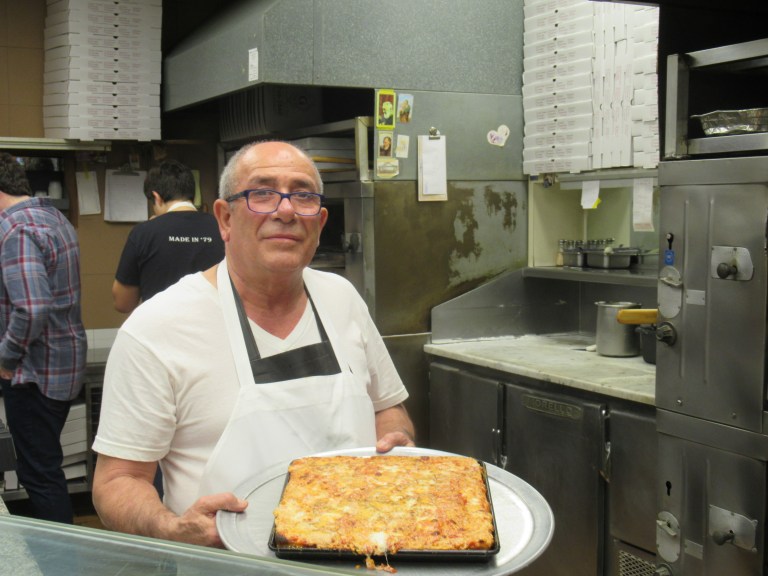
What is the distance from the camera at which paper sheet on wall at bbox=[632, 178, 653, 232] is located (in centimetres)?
336

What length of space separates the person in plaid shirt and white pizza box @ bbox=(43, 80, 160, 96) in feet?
2.82

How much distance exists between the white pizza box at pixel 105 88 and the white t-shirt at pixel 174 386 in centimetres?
310

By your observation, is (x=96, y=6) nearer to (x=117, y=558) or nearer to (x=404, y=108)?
(x=404, y=108)

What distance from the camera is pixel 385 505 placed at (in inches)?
60.8

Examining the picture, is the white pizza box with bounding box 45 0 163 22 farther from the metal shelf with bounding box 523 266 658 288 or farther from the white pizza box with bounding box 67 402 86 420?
the metal shelf with bounding box 523 266 658 288

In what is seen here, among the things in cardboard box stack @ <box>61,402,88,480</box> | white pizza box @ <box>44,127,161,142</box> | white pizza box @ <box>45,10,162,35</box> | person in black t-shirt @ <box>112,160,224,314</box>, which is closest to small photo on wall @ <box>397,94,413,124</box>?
person in black t-shirt @ <box>112,160,224,314</box>

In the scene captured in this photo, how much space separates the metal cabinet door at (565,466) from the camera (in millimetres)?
2988

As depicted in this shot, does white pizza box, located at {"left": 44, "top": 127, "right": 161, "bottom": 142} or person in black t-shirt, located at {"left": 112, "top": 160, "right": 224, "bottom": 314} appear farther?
white pizza box, located at {"left": 44, "top": 127, "right": 161, "bottom": 142}

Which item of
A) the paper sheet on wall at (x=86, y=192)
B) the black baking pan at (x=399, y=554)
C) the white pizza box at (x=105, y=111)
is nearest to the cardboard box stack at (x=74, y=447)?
the paper sheet on wall at (x=86, y=192)

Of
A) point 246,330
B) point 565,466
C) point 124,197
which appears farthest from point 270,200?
point 124,197

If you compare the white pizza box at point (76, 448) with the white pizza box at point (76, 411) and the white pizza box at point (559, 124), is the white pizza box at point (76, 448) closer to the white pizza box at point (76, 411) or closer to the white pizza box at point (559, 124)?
the white pizza box at point (76, 411)

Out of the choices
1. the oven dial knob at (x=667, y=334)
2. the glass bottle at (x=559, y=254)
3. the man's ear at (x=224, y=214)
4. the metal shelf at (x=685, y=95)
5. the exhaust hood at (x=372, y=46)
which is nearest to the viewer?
the man's ear at (x=224, y=214)

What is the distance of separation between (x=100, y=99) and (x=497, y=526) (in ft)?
12.7

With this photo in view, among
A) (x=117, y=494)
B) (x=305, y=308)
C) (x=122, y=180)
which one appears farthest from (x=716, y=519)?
(x=122, y=180)
